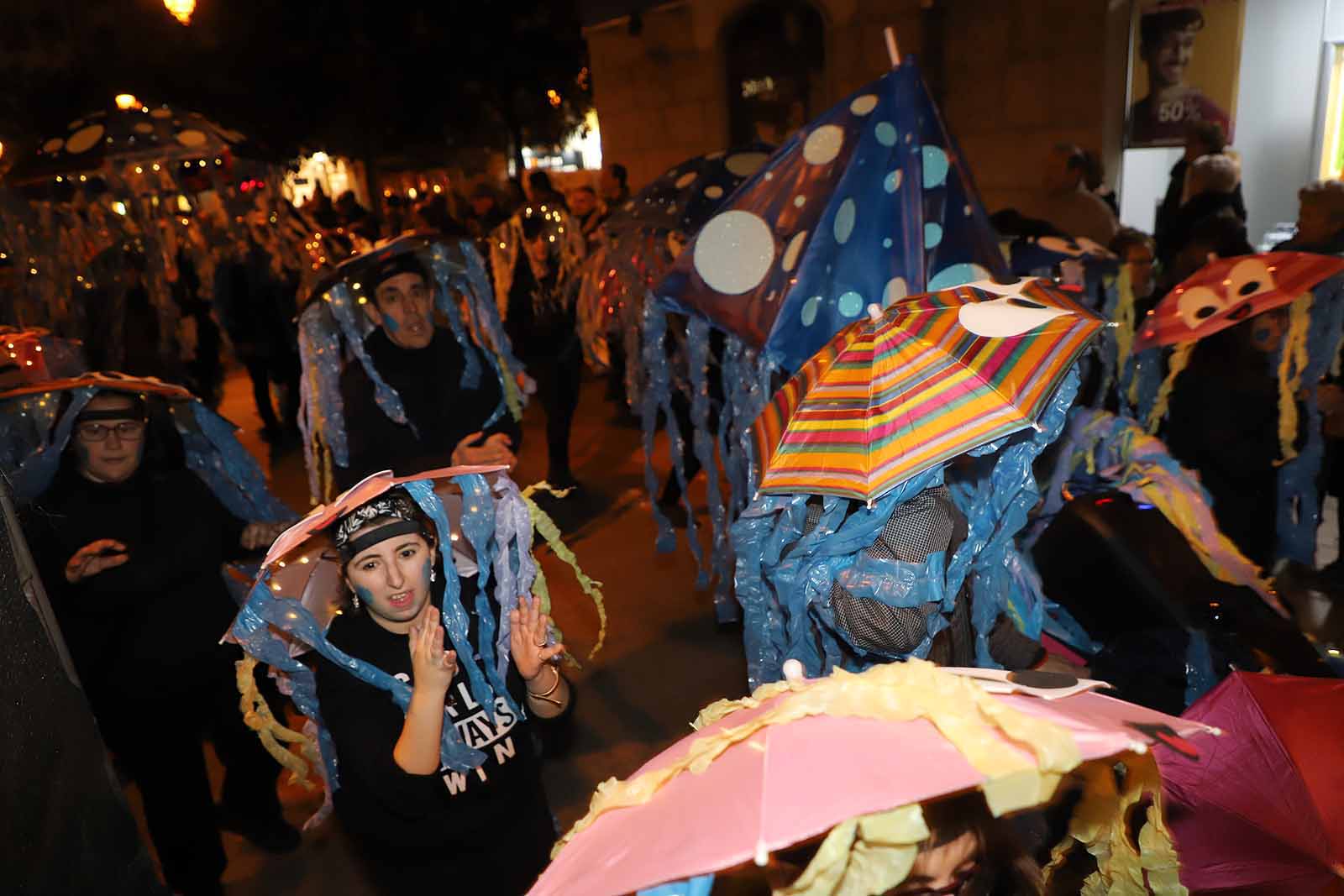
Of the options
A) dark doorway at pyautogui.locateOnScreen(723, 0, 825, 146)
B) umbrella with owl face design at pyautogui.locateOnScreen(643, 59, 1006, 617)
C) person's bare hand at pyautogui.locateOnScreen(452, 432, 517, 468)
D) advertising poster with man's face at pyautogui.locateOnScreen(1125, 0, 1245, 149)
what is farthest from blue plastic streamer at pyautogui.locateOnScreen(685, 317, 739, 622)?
dark doorway at pyautogui.locateOnScreen(723, 0, 825, 146)

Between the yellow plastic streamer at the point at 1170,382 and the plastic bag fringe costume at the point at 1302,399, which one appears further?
the yellow plastic streamer at the point at 1170,382

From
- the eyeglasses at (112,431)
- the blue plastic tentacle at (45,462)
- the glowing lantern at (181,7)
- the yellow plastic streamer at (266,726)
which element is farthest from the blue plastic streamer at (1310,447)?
the glowing lantern at (181,7)

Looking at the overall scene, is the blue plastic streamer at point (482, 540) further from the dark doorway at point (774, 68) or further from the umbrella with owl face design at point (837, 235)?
the dark doorway at point (774, 68)

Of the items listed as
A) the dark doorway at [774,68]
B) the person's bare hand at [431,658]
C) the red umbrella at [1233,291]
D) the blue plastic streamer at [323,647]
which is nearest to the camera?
the person's bare hand at [431,658]

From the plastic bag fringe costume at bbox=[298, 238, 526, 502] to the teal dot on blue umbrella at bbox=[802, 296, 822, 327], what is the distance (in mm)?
1405

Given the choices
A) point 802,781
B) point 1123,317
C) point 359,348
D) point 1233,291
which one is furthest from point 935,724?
point 1123,317

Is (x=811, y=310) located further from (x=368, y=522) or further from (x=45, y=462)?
(x=45, y=462)

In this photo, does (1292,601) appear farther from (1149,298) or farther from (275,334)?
(275,334)

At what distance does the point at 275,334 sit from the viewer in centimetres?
735

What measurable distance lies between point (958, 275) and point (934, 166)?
0.38m

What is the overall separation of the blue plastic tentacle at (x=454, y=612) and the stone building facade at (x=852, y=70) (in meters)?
5.10

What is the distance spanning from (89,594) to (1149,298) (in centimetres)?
483

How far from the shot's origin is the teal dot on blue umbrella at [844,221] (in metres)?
3.12

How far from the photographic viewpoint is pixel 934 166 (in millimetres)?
3049
